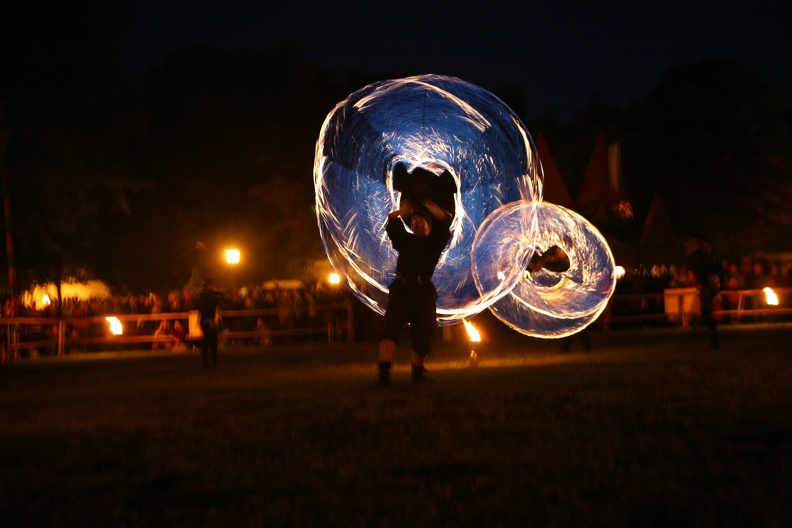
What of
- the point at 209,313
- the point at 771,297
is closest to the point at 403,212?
the point at 209,313

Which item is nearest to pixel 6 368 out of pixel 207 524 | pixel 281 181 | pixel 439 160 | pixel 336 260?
pixel 336 260

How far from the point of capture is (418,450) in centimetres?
736

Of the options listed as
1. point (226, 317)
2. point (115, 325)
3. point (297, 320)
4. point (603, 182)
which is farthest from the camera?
point (603, 182)

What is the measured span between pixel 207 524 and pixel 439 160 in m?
11.9

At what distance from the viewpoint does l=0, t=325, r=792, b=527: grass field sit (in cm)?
548

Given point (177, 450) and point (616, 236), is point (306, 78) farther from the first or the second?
point (177, 450)

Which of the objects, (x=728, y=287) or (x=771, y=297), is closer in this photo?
(x=771, y=297)

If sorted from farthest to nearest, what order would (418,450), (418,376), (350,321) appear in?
(350,321)
(418,376)
(418,450)

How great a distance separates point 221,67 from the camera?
59.9 m

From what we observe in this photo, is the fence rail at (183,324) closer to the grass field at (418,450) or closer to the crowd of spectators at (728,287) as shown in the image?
the crowd of spectators at (728,287)

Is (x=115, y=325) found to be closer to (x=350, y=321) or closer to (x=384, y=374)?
(x=350, y=321)

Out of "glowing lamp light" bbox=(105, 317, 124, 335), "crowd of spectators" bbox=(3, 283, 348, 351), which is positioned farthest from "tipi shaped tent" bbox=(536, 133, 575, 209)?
"glowing lamp light" bbox=(105, 317, 124, 335)

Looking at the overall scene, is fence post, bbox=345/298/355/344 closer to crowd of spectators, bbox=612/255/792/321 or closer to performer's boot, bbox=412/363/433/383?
crowd of spectators, bbox=612/255/792/321

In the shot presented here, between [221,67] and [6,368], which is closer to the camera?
[6,368]
